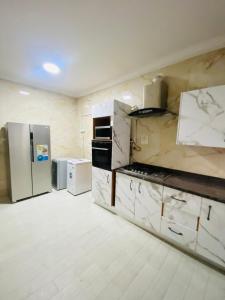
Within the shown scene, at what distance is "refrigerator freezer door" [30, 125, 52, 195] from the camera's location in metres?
2.91

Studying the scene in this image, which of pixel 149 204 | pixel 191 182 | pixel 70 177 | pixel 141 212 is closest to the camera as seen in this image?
pixel 191 182

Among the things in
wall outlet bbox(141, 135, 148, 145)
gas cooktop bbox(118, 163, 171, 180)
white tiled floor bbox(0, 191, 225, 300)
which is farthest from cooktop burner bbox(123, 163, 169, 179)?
white tiled floor bbox(0, 191, 225, 300)

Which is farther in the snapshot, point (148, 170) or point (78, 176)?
point (78, 176)

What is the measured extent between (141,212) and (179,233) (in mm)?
535

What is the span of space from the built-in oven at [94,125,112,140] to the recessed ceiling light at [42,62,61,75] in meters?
1.23

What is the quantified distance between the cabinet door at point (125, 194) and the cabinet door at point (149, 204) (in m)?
0.09

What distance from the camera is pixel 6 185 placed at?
9.93 feet

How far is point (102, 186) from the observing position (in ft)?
8.52

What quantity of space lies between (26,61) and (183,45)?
2340 millimetres

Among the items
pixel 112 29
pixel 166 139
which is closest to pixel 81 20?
pixel 112 29

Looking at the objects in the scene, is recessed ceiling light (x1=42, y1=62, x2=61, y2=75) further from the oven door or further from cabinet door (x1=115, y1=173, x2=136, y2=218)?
cabinet door (x1=115, y1=173, x2=136, y2=218)

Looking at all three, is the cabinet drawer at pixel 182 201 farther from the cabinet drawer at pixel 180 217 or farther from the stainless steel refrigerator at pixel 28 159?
the stainless steel refrigerator at pixel 28 159

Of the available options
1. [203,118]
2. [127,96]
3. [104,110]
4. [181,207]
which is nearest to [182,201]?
[181,207]

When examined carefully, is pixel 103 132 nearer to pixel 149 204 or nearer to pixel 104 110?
pixel 104 110
